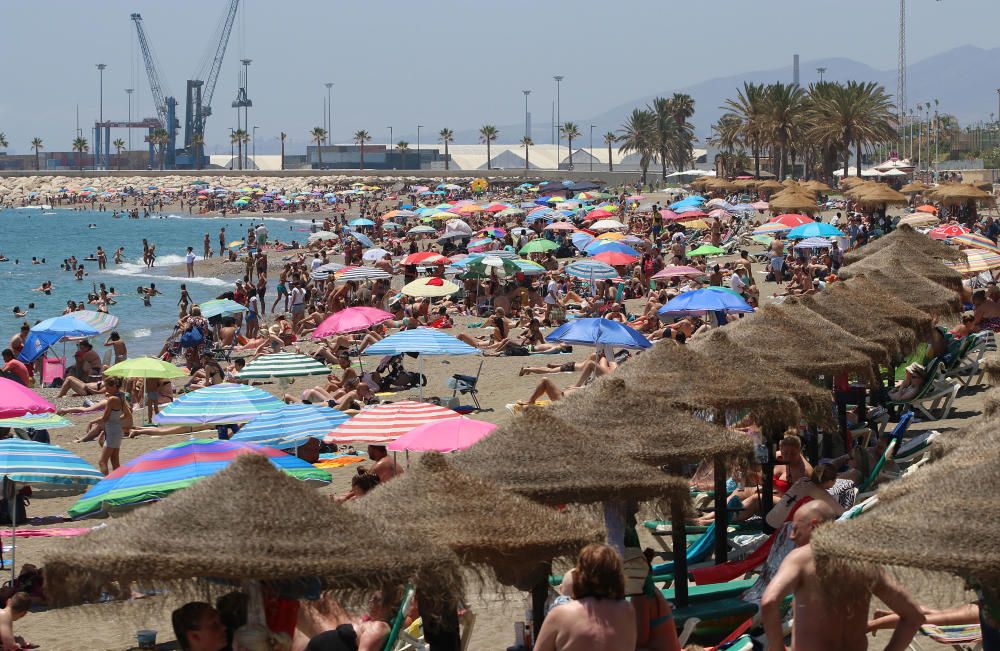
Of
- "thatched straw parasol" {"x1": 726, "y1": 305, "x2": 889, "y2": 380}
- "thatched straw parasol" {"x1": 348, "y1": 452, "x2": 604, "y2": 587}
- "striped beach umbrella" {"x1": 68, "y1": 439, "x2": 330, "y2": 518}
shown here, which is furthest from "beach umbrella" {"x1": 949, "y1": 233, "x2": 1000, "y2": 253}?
"thatched straw parasol" {"x1": 348, "y1": 452, "x2": 604, "y2": 587}

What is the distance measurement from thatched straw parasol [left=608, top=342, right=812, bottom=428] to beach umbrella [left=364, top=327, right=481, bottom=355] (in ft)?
18.2

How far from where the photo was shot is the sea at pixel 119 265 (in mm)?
37391

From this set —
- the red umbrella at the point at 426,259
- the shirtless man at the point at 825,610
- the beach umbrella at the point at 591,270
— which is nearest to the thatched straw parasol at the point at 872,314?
the shirtless man at the point at 825,610

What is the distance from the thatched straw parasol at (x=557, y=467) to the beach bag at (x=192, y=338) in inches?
586

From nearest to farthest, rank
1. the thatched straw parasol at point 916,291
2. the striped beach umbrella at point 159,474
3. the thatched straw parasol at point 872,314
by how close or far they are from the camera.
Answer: the striped beach umbrella at point 159,474 < the thatched straw parasol at point 872,314 < the thatched straw parasol at point 916,291

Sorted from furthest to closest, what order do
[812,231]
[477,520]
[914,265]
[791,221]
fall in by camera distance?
[791,221] → [812,231] → [914,265] → [477,520]

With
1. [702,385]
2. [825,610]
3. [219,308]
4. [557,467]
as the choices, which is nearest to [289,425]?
[702,385]

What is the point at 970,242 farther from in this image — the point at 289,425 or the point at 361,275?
the point at 289,425

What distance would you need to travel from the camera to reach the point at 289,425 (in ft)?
37.6

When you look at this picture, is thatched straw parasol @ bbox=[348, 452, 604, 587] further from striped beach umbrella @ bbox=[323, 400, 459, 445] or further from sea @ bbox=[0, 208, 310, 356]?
sea @ bbox=[0, 208, 310, 356]

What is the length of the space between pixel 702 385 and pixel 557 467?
242cm

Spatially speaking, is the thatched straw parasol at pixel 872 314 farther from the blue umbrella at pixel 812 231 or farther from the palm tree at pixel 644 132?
the palm tree at pixel 644 132

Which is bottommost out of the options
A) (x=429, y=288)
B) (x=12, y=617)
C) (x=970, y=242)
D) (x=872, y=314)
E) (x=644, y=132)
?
(x=12, y=617)

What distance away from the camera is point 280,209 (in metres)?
100
